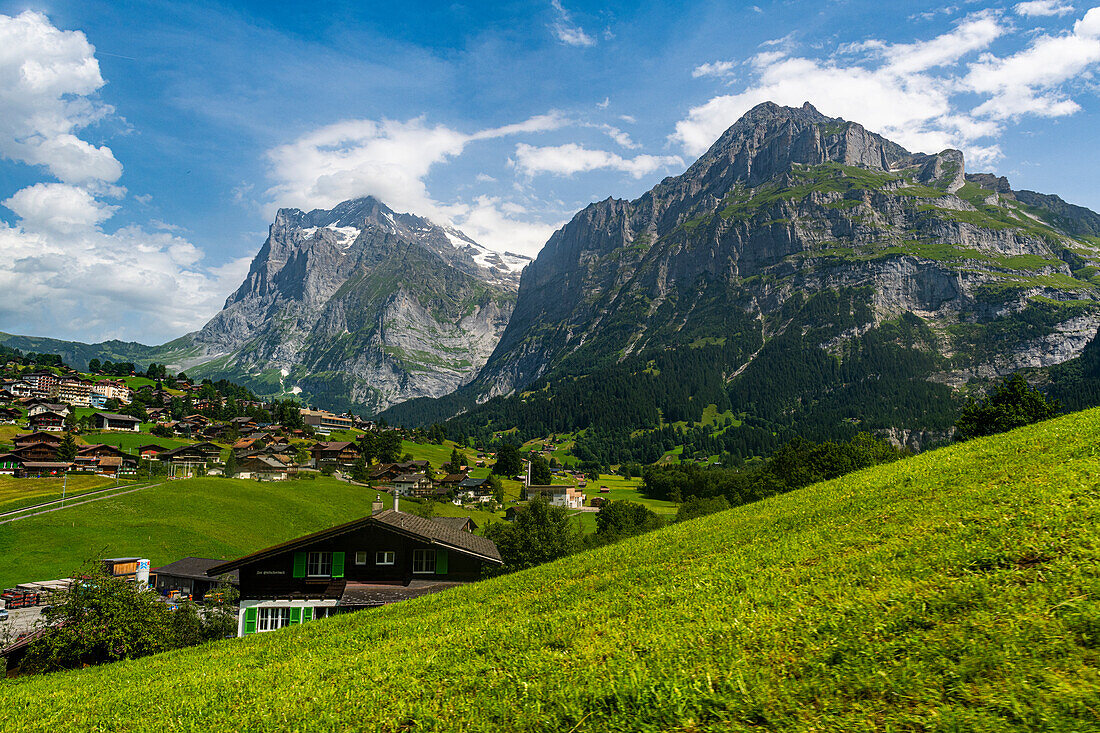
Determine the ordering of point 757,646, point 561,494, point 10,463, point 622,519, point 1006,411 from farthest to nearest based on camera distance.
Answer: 1. point 561,494
2. point 10,463
3. point 622,519
4. point 1006,411
5. point 757,646

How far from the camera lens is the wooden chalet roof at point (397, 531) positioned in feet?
106

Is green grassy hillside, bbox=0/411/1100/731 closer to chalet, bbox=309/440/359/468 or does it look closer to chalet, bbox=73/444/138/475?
chalet, bbox=73/444/138/475

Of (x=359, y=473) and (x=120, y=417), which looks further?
(x=120, y=417)

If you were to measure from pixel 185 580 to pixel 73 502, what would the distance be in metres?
39.3

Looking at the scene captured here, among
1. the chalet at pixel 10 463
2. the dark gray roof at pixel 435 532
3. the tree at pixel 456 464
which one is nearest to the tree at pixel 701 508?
the dark gray roof at pixel 435 532

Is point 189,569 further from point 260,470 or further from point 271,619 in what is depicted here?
point 260,470

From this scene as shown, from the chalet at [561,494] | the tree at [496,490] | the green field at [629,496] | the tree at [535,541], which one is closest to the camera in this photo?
the tree at [535,541]

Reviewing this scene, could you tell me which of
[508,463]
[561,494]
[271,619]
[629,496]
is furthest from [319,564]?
[508,463]

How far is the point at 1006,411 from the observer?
62156mm

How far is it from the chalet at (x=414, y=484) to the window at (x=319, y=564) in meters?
108

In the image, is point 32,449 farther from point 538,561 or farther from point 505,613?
point 505,613

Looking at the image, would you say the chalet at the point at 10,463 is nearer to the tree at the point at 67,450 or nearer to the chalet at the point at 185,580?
the tree at the point at 67,450

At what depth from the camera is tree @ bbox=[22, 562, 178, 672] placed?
2998 centimetres

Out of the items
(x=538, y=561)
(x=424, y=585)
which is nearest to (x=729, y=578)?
(x=424, y=585)
